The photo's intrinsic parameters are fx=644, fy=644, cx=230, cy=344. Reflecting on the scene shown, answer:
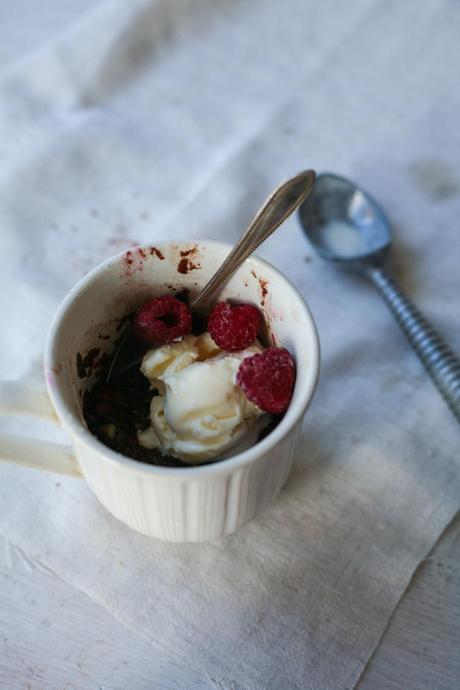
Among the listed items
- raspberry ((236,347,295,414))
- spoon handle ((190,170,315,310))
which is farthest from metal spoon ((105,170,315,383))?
raspberry ((236,347,295,414))

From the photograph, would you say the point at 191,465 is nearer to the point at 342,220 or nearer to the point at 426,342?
the point at 426,342

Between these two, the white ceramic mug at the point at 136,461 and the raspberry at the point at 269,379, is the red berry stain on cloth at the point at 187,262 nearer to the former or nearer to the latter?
the white ceramic mug at the point at 136,461

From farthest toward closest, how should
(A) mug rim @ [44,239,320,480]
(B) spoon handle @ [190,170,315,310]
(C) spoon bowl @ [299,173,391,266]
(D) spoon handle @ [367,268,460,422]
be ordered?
(C) spoon bowl @ [299,173,391,266], (D) spoon handle @ [367,268,460,422], (B) spoon handle @ [190,170,315,310], (A) mug rim @ [44,239,320,480]

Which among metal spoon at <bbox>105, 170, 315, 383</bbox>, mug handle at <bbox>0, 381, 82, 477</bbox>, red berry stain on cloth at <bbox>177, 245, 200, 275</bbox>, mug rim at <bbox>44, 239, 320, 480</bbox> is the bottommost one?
mug handle at <bbox>0, 381, 82, 477</bbox>

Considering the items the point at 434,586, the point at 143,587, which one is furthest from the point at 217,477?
the point at 434,586

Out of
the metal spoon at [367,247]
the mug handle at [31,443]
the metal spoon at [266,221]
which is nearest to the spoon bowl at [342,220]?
the metal spoon at [367,247]

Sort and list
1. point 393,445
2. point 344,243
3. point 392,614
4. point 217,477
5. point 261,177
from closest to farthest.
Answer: point 217,477, point 392,614, point 393,445, point 344,243, point 261,177

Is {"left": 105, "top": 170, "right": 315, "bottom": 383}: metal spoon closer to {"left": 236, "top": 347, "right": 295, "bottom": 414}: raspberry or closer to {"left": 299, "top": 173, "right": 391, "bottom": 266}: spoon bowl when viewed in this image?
{"left": 236, "top": 347, "right": 295, "bottom": 414}: raspberry

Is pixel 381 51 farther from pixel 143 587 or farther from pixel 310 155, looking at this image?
pixel 143 587
